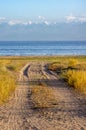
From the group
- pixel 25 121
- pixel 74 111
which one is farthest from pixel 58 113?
pixel 25 121

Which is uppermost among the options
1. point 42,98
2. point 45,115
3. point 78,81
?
point 78,81

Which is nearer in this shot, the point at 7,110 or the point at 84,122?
the point at 84,122

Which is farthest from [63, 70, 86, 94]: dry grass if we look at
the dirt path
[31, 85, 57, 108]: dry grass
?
the dirt path

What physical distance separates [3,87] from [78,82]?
504 cm

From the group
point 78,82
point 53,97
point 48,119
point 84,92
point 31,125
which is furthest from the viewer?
point 78,82

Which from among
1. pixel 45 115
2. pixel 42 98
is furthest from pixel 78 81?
pixel 45 115

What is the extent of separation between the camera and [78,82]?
941 inches

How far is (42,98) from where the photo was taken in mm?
18891

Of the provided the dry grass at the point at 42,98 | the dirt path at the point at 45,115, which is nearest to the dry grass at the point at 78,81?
the dry grass at the point at 42,98

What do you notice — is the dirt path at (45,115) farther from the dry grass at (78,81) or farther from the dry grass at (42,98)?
the dry grass at (78,81)

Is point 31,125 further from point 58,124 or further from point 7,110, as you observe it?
point 7,110

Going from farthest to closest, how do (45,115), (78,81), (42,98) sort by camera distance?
(78,81) < (42,98) < (45,115)

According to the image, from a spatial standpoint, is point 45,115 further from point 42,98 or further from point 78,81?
point 78,81

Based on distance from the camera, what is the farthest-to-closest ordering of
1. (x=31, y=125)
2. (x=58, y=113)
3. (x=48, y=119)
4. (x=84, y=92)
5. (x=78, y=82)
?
(x=78, y=82), (x=84, y=92), (x=58, y=113), (x=48, y=119), (x=31, y=125)
